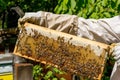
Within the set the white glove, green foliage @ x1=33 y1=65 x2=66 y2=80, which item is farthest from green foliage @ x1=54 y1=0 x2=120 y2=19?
the white glove

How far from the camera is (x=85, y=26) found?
339 centimetres

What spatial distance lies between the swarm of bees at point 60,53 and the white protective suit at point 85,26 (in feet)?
0.55

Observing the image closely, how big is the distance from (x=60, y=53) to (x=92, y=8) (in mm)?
2365

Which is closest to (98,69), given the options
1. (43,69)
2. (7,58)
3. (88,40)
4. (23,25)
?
(88,40)

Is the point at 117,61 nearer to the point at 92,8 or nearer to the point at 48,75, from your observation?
the point at 92,8

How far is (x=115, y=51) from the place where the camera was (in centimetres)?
307

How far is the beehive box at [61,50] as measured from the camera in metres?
Answer: 3.22

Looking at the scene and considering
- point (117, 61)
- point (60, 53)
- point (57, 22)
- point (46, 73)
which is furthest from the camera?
point (46, 73)

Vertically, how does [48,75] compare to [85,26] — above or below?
below

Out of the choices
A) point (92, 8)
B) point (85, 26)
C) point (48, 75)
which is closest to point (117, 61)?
point (85, 26)

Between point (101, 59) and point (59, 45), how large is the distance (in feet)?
1.53

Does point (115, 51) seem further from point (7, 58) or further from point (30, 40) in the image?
point (7, 58)

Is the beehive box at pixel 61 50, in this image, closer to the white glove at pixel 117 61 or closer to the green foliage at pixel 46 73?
the white glove at pixel 117 61

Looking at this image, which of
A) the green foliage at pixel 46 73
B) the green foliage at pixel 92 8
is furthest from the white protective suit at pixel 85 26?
the green foliage at pixel 46 73
